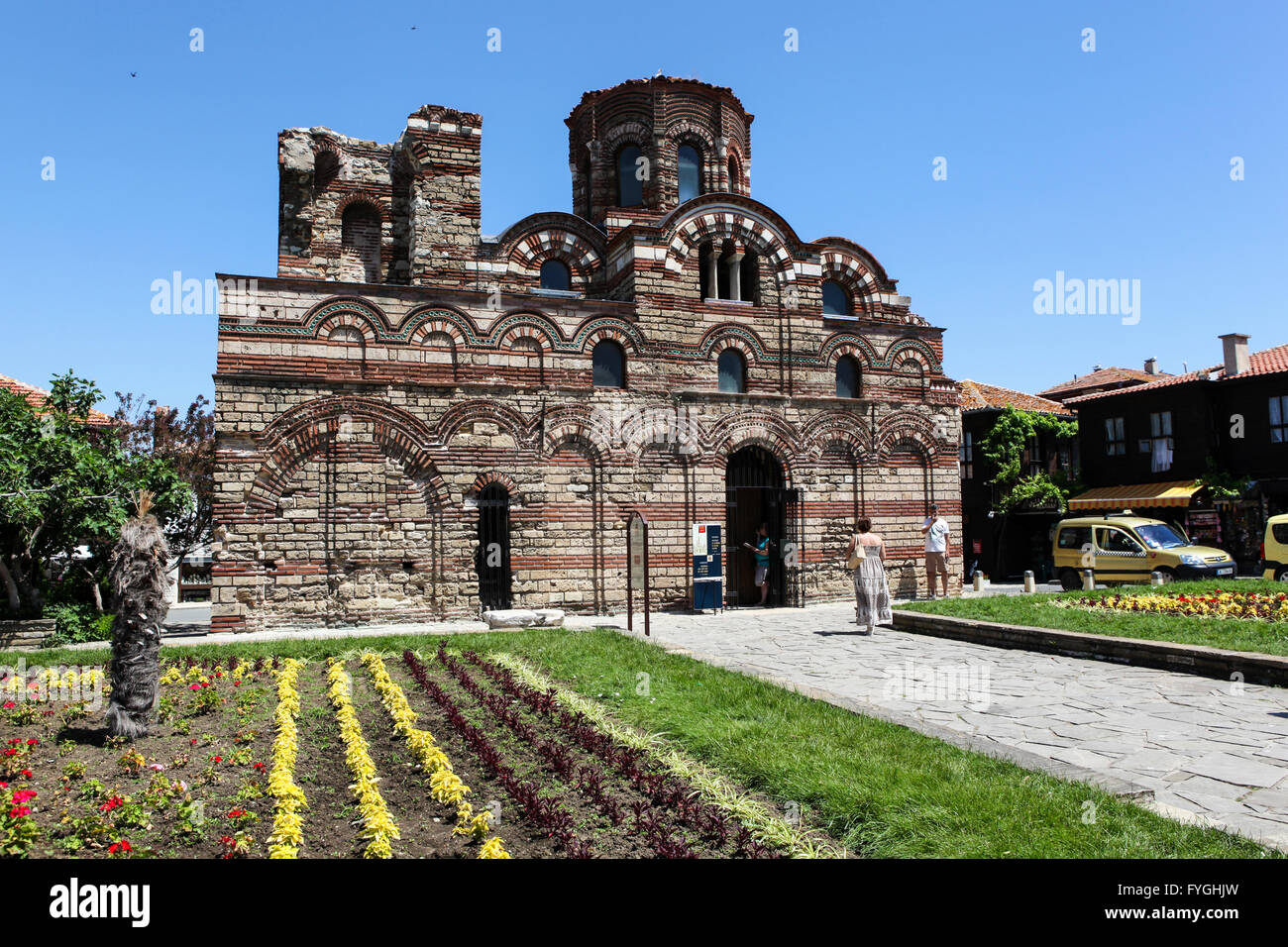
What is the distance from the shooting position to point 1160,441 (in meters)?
27.2

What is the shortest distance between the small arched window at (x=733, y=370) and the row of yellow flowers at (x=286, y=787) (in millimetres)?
11009

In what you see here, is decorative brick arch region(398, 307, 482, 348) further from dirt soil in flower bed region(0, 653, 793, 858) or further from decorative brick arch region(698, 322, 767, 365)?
dirt soil in flower bed region(0, 653, 793, 858)

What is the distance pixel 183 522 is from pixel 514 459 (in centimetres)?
Answer: 759

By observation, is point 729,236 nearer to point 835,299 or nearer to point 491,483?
point 835,299

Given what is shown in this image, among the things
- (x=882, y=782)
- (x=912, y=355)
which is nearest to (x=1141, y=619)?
(x=882, y=782)

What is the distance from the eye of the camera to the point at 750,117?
856 inches

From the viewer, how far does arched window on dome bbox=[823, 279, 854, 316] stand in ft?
61.8

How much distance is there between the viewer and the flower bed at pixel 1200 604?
11.3m

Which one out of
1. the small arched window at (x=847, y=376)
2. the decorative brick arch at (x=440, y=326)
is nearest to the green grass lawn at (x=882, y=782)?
the decorative brick arch at (x=440, y=326)

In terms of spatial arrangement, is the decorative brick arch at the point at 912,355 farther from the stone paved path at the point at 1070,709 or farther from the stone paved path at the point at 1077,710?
the stone paved path at the point at 1077,710

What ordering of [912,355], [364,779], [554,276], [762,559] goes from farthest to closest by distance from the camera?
1. [912,355]
2. [554,276]
3. [762,559]
4. [364,779]

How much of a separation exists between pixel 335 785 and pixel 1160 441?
2882cm
